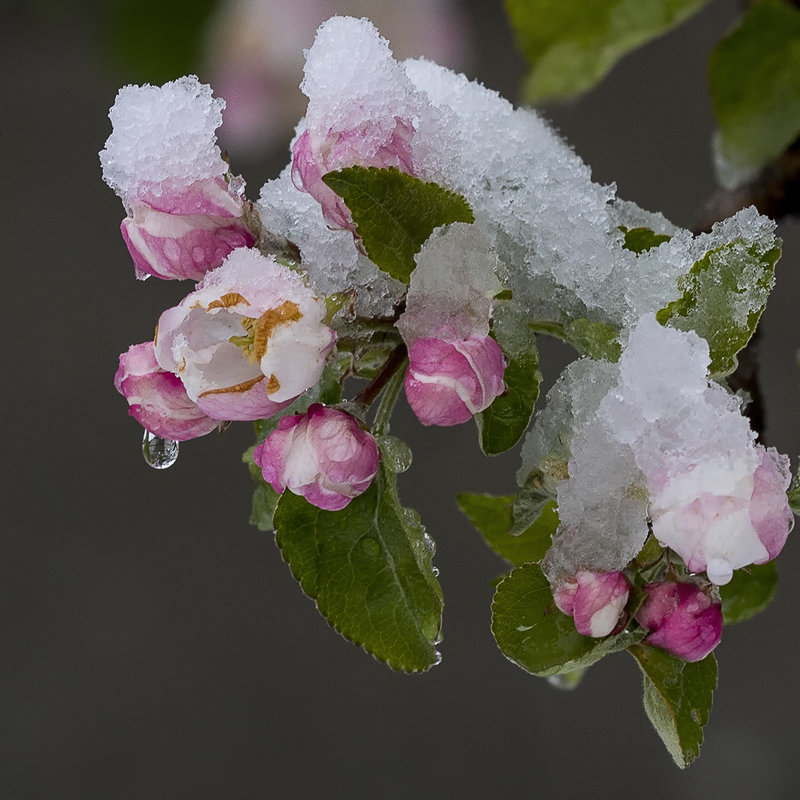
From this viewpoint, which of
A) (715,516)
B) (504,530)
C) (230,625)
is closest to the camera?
(715,516)

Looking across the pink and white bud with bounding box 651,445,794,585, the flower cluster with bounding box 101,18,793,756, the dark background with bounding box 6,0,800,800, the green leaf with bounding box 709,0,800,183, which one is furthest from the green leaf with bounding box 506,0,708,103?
the dark background with bounding box 6,0,800,800

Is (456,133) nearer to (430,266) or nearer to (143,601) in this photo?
(430,266)

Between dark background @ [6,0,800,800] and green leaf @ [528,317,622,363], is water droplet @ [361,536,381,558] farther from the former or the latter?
dark background @ [6,0,800,800]

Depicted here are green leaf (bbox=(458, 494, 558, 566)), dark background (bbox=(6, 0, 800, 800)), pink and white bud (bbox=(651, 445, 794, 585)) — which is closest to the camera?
pink and white bud (bbox=(651, 445, 794, 585))

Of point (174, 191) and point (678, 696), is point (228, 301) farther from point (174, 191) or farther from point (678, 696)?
point (678, 696)

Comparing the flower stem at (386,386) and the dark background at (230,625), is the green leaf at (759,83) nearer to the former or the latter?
the flower stem at (386,386)

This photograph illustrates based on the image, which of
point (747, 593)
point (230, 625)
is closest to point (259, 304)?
point (747, 593)
